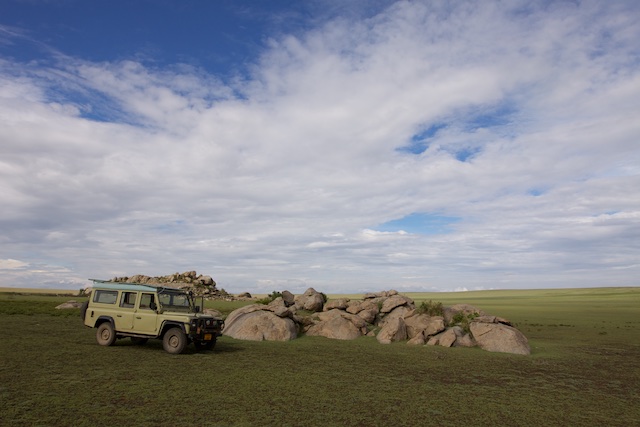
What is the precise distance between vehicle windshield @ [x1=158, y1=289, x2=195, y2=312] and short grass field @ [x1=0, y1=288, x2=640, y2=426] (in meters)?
2.06

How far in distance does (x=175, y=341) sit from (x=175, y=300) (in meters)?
1.94

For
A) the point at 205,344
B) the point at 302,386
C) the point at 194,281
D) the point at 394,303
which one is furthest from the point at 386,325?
the point at 194,281

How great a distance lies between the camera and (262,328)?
26672 millimetres

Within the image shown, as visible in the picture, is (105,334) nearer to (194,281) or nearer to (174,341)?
(174,341)

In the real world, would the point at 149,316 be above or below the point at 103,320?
above

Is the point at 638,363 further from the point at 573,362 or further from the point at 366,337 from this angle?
the point at 366,337

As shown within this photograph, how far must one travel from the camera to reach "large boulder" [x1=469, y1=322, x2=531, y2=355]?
24420 mm

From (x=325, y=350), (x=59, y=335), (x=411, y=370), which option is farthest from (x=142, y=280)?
(x=411, y=370)

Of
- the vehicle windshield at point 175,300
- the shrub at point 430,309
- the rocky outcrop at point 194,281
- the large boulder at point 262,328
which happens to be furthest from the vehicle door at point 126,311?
the rocky outcrop at point 194,281

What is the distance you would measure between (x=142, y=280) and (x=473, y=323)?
72.9 m

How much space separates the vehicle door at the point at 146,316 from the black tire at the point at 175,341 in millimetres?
592

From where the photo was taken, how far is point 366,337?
2927cm

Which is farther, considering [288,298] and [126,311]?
[288,298]

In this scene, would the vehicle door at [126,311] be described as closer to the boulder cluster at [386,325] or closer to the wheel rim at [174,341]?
the wheel rim at [174,341]
